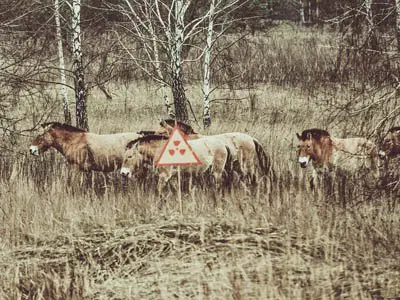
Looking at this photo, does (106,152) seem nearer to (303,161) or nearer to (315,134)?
(303,161)

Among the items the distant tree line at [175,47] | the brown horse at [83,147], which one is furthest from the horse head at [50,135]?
the distant tree line at [175,47]

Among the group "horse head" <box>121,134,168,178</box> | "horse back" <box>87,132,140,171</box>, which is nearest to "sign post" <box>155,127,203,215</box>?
"horse head" <box>121,134,168,178</box>

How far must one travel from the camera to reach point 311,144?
948 centimetres

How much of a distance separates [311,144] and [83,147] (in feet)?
11.3

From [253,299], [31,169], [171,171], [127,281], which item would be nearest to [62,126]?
[31,169]

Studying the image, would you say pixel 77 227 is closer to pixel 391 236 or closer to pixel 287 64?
pixel 391 236

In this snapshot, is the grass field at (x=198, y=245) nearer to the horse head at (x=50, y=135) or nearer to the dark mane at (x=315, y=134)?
the dark mane at (x=315, y=134)

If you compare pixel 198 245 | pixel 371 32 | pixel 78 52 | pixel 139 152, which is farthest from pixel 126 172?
pixel 78 52

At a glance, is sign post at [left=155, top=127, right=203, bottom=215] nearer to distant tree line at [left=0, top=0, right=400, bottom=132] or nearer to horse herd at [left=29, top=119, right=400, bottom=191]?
horse herd at [left=29, top=119, right=400, bottom=191]

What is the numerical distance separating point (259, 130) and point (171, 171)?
621 centimetres

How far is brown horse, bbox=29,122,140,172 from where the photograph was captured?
10.1 metres

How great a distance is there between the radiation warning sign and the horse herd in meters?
1.18

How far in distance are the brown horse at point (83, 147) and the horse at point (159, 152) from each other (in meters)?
0.83

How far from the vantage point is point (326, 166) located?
9.66 meters
